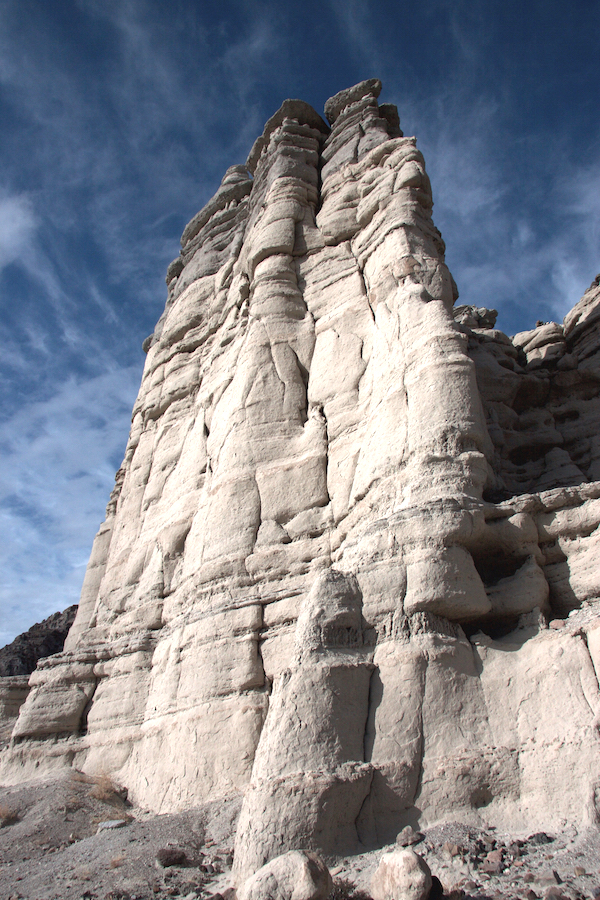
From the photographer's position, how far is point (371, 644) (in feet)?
27.5

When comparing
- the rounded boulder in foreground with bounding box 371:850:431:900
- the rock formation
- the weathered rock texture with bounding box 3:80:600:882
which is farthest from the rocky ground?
the rock formation

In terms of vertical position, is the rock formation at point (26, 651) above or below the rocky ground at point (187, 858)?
above

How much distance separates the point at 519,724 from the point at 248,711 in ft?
14.9

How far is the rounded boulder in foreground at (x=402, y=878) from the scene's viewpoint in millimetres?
5148

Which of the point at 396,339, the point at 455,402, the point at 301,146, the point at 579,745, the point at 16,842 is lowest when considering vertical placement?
the point at 16,842

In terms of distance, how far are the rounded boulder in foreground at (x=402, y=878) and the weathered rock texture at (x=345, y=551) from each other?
122cm

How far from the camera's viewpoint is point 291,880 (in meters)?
5.47

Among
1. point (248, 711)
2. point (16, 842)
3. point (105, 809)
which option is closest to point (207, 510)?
point (248, 711)

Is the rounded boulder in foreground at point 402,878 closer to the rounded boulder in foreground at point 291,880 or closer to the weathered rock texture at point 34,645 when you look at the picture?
the rounded boulder in foreground at point 291,880

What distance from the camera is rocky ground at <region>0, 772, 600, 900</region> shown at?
5.52 m

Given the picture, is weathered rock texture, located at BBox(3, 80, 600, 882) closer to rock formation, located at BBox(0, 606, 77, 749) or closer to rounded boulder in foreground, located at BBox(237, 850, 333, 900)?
rounded boulder in foreground, located at BBox(237, 850, 333, 900)

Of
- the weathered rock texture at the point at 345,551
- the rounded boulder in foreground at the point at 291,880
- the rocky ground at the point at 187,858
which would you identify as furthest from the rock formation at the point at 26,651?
the rounded boulder in foreground at the point at 291,880

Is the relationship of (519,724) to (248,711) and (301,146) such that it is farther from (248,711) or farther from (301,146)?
(301,146)

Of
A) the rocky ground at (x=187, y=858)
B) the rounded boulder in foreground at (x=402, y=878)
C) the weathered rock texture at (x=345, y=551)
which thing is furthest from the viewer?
the weathered rock texture at (x=345, y=551)
